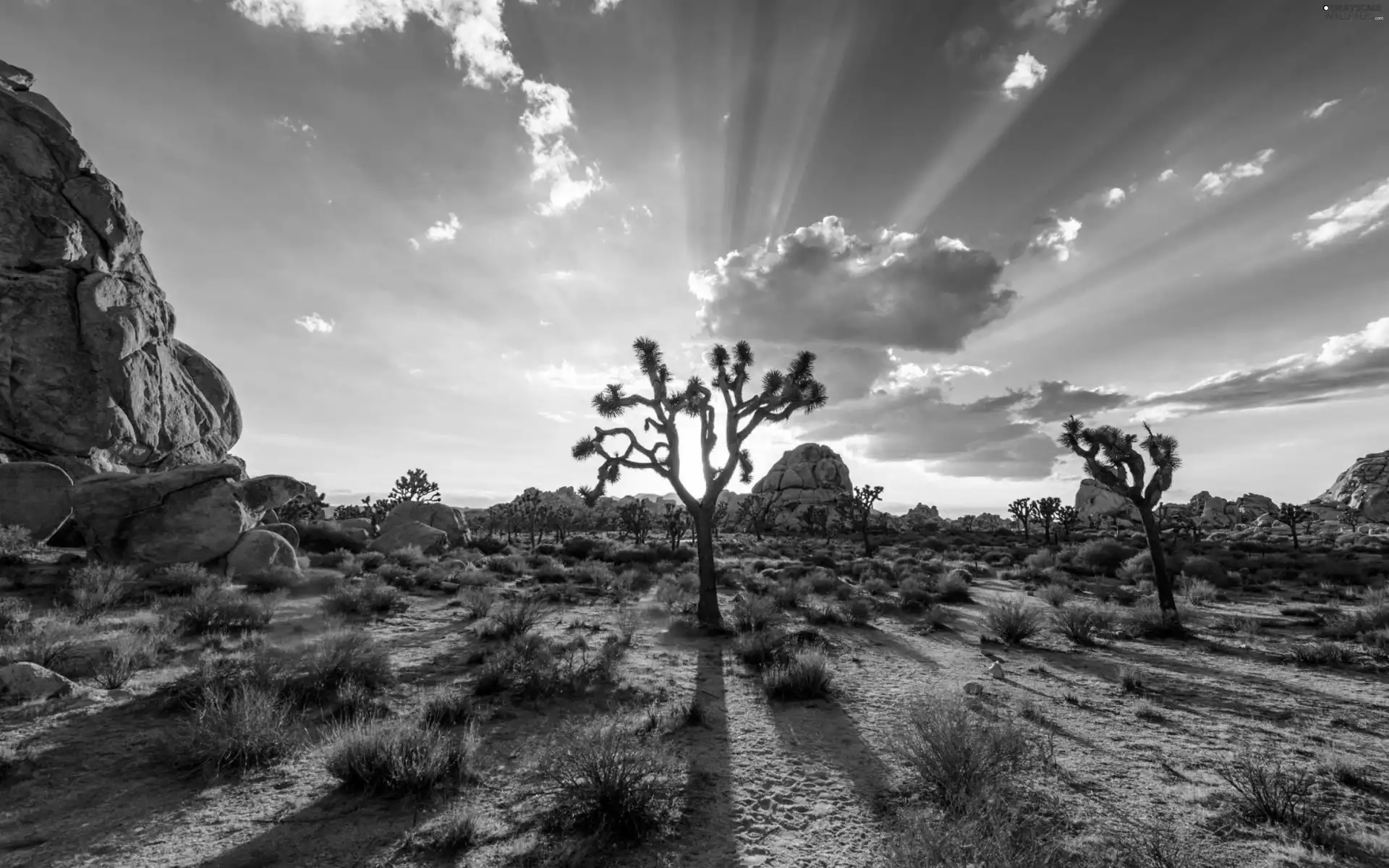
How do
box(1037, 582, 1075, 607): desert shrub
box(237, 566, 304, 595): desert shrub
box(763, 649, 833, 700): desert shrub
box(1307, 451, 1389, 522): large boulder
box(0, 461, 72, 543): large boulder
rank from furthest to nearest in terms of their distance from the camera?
1. box(1307, 451, 1389, 522): large boulder
2. box(0, 461, 72, 543): large boulder
3. box(1037, 582, 1075, 607): desert shrub
4. box(237, 566, 304, 595): desert shrub
5. box(763, 649, 833, 700): desert shrub

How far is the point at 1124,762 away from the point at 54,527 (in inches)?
1093

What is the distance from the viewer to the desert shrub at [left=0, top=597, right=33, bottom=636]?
8.52 metres

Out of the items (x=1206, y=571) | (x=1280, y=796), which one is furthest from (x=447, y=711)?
(x=1206, y=571)

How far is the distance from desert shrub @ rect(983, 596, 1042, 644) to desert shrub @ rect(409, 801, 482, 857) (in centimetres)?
1161

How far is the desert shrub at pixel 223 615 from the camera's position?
9.55 m

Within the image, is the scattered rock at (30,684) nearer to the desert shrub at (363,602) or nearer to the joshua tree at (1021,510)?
the desert shrub at (363,602)

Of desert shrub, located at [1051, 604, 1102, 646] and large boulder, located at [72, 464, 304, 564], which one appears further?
large boulder, located at [72, 464, 304, 564]

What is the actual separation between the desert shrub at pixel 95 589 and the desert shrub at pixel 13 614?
55cm

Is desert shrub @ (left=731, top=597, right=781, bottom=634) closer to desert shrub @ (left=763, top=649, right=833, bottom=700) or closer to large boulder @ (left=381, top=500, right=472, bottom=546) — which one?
desert shrub @ (left=763, top=649, right=833, bottom=700)

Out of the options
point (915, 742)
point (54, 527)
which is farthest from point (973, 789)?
point (54, 527)

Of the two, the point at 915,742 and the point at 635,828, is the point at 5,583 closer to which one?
the point at 635,828

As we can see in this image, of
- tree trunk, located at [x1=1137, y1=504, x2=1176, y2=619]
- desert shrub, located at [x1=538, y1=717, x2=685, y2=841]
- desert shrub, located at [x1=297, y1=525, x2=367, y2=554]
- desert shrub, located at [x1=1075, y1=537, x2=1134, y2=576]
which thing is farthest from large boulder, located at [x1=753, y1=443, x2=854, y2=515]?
desert shrub, located at [x1=538, y1=717, x2=685, y2=841]

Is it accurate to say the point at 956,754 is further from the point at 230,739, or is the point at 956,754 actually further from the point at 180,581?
the point at 180,581

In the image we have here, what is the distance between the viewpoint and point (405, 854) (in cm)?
399
